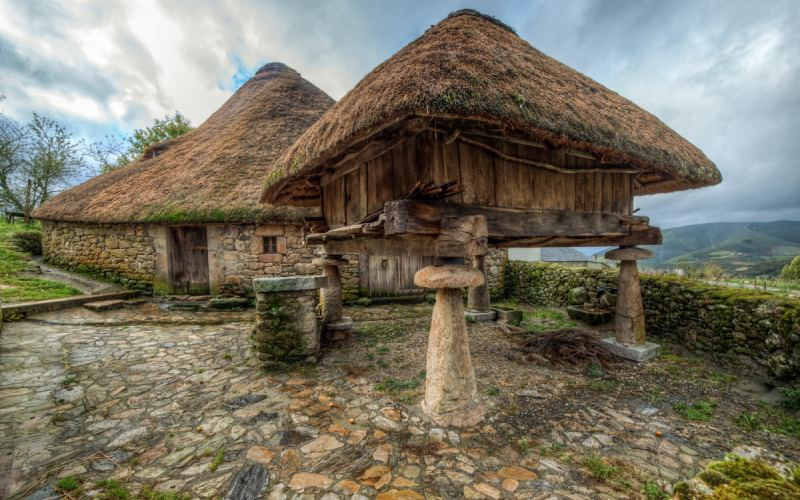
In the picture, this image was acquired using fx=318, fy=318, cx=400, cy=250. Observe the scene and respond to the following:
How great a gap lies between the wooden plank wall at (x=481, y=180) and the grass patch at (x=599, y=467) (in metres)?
2.18

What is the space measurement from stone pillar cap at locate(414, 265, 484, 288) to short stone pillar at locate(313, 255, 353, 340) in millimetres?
2709

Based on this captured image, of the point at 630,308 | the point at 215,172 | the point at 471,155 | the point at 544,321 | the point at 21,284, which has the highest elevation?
Result: the point at 215,172

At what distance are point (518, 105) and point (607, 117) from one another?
1504 millimetres

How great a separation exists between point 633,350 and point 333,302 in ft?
14.6

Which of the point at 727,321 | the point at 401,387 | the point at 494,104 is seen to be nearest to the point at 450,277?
the point at 494,104

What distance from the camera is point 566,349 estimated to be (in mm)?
4469

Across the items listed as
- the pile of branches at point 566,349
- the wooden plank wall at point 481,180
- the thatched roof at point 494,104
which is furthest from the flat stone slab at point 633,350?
the thatched roof at point 494,104

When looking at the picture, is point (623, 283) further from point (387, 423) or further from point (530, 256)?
point (530, 256)

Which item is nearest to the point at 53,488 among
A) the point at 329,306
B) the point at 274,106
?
the point at 329,306

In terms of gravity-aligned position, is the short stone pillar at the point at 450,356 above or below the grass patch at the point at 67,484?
above

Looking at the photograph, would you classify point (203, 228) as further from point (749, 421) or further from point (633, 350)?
point (749, 421)

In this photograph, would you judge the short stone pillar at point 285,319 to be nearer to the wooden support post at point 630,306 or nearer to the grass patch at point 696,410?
the grass patch at point 696,410

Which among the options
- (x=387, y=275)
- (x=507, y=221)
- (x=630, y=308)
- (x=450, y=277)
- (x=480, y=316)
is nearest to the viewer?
(x=450, y=277)

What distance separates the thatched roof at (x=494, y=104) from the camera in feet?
7.67
